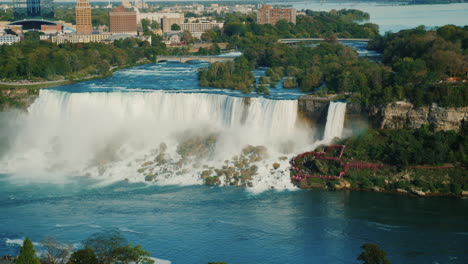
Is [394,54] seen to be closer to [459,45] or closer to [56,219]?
[459,45]

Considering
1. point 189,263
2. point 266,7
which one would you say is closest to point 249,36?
point 266,7

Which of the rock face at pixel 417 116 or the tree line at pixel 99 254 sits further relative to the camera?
the rock face at pixel 417 116

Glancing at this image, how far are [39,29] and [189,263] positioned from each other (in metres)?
62.5

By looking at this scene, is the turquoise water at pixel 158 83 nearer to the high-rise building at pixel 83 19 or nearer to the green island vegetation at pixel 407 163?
the green island vegetation at pixel 407 163

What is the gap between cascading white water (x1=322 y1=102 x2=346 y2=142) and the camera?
2836cm

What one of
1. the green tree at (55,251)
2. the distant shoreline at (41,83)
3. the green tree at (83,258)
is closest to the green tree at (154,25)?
the distant shoreline at (41,83)

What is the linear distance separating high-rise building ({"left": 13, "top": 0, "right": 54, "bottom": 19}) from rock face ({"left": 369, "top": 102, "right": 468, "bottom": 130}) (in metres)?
63.2

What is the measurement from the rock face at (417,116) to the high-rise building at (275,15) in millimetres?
53719

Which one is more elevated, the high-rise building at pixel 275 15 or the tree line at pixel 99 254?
the high-rise building at pixel 275 15

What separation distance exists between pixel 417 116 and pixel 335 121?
10.5ft

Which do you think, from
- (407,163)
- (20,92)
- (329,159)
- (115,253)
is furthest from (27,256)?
(20,92)

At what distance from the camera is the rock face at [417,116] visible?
26672mm

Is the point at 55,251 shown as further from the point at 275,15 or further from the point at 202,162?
the point at 275,15

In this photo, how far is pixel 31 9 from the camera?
83.6m
